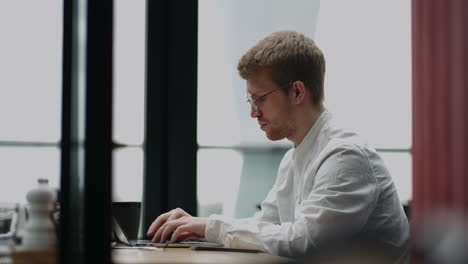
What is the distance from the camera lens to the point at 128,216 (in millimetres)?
1951

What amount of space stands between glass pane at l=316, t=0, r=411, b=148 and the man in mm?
1403

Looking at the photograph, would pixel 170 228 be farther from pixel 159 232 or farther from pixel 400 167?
pixel 400 167

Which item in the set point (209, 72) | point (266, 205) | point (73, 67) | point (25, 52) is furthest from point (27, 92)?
point (73, 67)

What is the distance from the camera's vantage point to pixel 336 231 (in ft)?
5.58

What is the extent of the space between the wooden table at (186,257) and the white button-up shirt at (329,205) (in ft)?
0.32

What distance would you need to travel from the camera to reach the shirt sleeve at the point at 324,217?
66.2 inches

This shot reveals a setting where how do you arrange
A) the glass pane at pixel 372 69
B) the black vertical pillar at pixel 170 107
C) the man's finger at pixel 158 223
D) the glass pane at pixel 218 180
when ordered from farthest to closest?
the glass pane at pixel 372 69 < the glass pane at pixel 218 180 < the black vertical pillar at pixel 170 107 < the man's finger at pixel 158 223

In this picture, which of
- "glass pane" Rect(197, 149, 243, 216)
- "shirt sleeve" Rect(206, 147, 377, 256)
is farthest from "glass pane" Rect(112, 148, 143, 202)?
"shirt sleeve" Rect(206, 147, 377, 256)

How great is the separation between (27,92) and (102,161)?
2.39 meters

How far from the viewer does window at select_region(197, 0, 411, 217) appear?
3.24 meters

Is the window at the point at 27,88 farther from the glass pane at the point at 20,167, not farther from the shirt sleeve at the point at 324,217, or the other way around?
the shirt sleeve at the point at 324,217

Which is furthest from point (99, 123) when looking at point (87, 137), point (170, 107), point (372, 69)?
point (372, 69)

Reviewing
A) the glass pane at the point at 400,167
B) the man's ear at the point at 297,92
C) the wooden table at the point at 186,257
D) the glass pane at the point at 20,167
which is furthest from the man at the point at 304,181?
the glass pane at the point at 400,167

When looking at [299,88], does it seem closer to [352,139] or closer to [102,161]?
[352,139]
